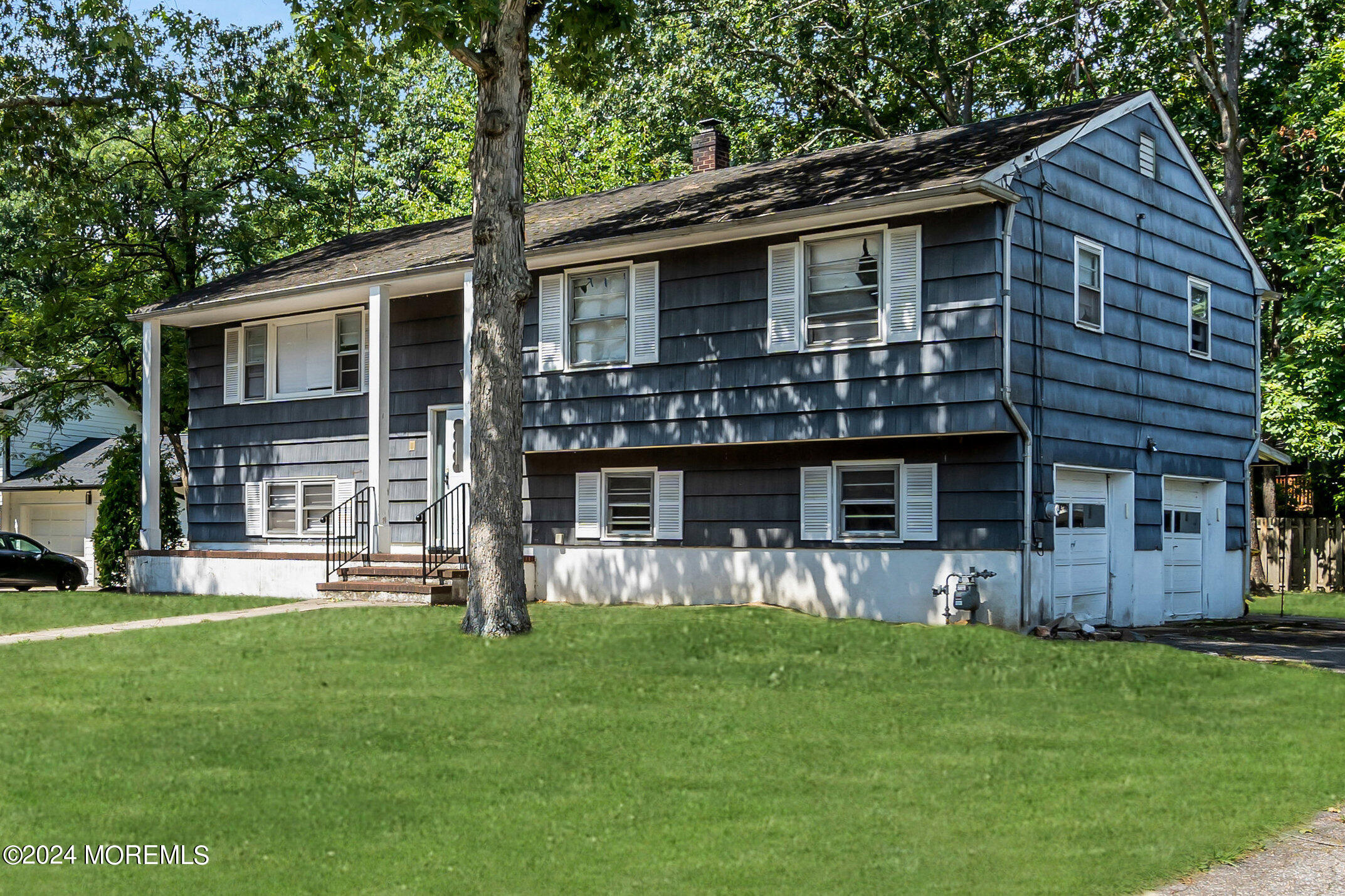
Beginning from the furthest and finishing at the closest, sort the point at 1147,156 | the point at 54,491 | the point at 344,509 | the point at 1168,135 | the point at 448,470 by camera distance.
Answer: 1. the point at 54,491
2. the point at 344,509
3. the point at 448,470
4. the point at 1168,135
5. the point at 1147,156

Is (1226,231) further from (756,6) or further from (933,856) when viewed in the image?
(933,856)

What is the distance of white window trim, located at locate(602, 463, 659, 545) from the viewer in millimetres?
19344

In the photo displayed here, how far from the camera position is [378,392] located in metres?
20.8

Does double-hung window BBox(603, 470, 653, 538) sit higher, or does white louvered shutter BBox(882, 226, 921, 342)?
white louvered shutter BBox(882, 226, 921, 342)

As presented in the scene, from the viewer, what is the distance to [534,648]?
498 inches

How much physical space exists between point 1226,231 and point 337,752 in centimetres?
1847

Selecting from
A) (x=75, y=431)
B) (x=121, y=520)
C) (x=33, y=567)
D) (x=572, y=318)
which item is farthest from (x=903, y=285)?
(x=75, y=431)

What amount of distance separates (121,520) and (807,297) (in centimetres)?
1515

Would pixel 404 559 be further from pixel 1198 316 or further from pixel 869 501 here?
pixel 1198 316

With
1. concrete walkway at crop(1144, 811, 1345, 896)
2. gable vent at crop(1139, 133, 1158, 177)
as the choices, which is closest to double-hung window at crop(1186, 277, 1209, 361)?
gable vent at crop(1139, 133, 1158, 177)

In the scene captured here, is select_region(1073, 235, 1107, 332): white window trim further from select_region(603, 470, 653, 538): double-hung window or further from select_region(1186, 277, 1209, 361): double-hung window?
select_region(603, 470, 653, 538): double-hung window

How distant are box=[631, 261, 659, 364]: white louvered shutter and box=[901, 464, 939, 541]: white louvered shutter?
4025mm

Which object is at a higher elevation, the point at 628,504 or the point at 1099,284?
the point at 1099,284

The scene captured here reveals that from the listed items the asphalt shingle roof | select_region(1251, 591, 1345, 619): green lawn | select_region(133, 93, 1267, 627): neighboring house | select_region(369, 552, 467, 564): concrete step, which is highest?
the asphalt shingle roof
